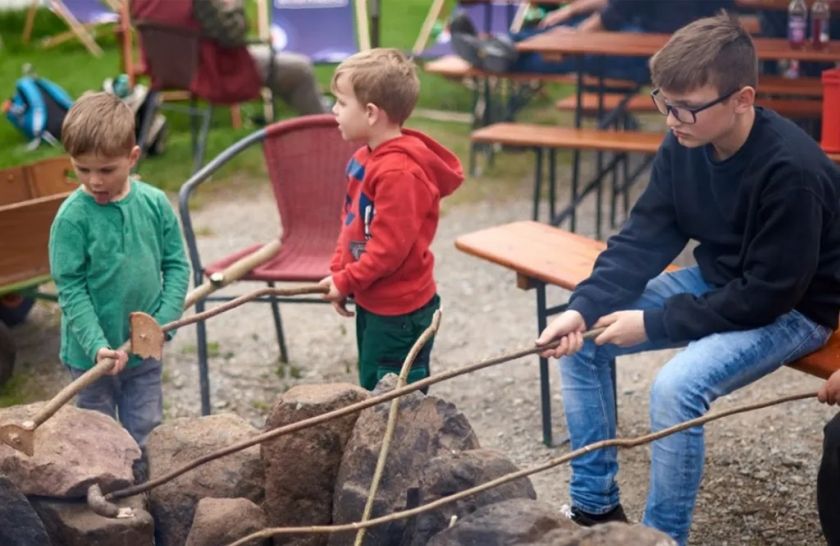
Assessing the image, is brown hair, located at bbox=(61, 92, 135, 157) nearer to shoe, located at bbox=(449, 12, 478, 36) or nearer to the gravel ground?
the gravel ground

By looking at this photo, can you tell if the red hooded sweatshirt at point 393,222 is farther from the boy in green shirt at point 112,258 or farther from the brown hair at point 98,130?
the brown hair at point 98,130

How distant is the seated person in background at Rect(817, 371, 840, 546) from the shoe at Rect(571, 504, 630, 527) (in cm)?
64

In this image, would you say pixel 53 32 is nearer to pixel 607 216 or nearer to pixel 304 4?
pixel 304 4

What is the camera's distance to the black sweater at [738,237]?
3.08 metres

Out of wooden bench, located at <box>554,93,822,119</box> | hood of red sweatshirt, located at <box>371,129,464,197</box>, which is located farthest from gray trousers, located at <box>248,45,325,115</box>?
hood of red sweatshirt, located at <box>371,129,464,197</box>

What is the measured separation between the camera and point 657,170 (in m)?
3.46

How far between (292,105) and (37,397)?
4.24 m

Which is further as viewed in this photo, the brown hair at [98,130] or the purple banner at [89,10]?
the purple banner at [89,10]

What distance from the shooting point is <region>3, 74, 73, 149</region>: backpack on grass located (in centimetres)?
859

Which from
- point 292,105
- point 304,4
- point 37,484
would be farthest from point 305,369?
point 304,4

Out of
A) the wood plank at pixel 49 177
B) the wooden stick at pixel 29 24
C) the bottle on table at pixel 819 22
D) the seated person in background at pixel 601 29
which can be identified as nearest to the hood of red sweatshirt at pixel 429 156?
the wood plank at pixel 49 177

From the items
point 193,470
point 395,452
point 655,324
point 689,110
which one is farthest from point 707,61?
point 193,470

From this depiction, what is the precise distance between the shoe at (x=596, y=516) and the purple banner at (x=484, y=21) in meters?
6.38

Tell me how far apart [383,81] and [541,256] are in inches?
33.6
